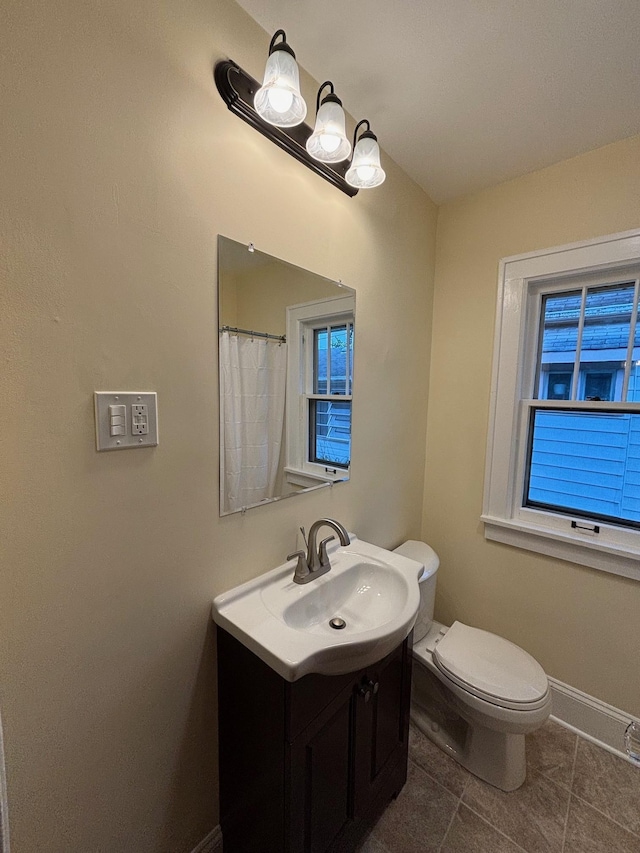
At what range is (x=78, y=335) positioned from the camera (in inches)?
28.2

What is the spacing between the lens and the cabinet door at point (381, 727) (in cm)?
104

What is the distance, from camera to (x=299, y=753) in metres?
0.86

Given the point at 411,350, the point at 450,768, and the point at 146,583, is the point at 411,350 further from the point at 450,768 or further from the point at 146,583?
the point at 450,768

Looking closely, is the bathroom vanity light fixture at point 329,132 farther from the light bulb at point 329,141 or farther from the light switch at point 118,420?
the light switch at point 118,420

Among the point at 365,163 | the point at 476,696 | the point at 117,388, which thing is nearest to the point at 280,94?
the point at 365,163

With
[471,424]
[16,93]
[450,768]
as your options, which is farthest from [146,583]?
[471,424]

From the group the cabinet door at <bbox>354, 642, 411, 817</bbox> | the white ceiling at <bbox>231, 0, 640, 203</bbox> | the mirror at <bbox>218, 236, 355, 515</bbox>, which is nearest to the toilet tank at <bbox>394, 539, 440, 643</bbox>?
the cabinet door at <bbox>354, 642, 411, 817</bbox>

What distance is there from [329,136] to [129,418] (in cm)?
96

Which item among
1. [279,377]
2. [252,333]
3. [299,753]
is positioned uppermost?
[252,333]

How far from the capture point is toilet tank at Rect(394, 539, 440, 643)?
1.52m

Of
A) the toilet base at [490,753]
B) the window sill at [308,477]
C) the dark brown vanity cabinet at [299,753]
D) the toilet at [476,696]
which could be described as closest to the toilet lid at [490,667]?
the toilet at [476,696]

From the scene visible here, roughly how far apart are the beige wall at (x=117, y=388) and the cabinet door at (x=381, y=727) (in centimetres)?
46

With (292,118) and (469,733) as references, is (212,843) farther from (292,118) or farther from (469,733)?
(292,118)

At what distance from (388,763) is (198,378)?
56.6 inches
